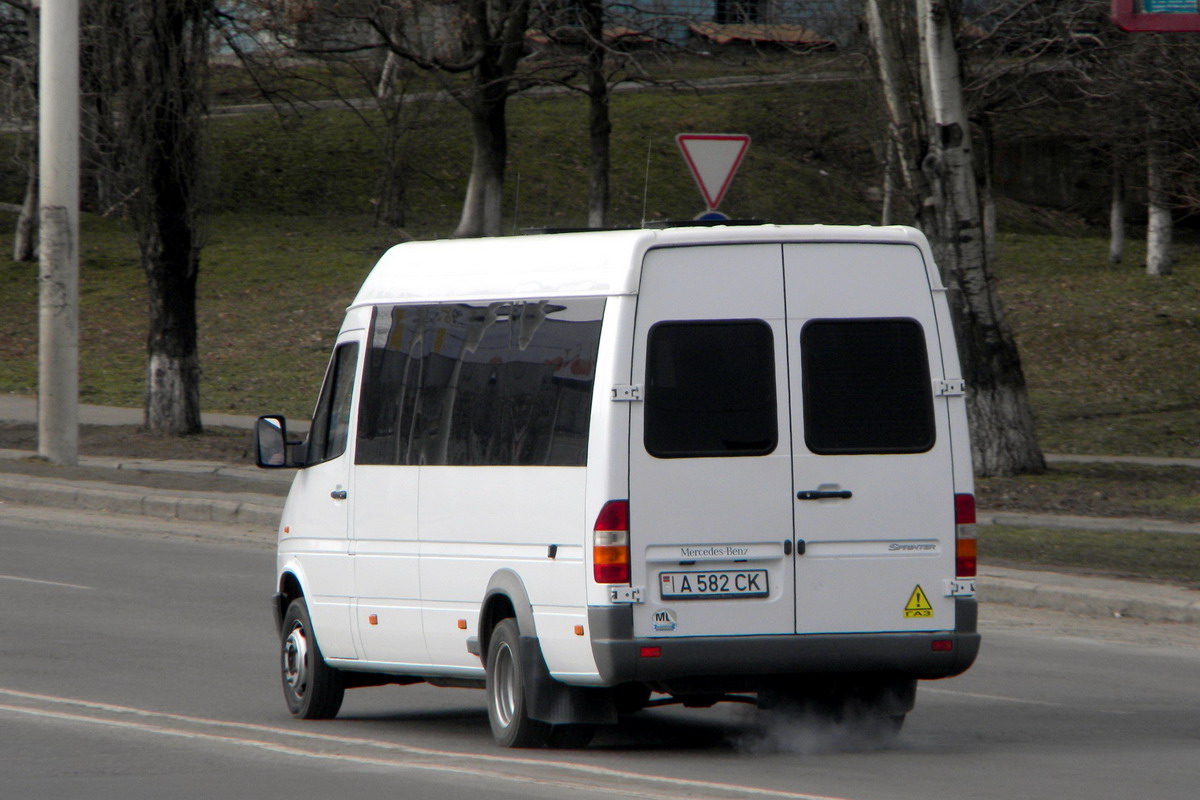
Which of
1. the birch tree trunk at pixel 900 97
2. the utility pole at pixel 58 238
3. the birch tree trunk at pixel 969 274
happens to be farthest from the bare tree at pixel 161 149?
the birch tree trunk at pixel 969 274

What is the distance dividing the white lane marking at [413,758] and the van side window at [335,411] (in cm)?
137

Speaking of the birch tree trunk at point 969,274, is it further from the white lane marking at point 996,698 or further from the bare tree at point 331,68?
the bare tree at point 331,68

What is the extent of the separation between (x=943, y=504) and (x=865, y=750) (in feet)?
3.66

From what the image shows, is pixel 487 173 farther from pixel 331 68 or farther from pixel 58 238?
pixel 58 238

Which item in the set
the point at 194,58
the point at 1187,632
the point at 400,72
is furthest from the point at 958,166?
the point at 400,72

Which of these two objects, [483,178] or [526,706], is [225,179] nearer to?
[483,178]

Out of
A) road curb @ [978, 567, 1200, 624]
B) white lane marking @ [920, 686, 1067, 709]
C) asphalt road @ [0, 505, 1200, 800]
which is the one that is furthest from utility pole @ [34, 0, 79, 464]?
white lane marking @ [920, 686, 1067, 709]

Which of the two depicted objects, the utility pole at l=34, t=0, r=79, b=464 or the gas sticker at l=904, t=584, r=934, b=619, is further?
the utility pole at l=34, t=0, r=79, b=464

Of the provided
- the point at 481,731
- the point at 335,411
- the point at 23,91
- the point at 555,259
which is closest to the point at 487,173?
the point at 23,91

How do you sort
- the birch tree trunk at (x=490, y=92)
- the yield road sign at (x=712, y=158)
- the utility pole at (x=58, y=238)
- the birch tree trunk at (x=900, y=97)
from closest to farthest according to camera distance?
the yield road sign at (x=712, y=158) → the birch tree trunk at (x=900, y=97) → the utility pole at (x=58, y=238) → the birch tree trunk at (x=490, y=92)

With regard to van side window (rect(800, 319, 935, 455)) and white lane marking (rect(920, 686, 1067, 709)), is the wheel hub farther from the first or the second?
white lane marking (rect(920, 686, 1067, 709))

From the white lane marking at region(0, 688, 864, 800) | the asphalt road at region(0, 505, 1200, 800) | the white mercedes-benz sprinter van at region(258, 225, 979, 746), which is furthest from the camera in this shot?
the white mercedes-benz sprinter van at region(258, 225, 979, 746)

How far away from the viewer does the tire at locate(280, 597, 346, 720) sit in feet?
27.2

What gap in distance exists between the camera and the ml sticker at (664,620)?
6.70 metres
